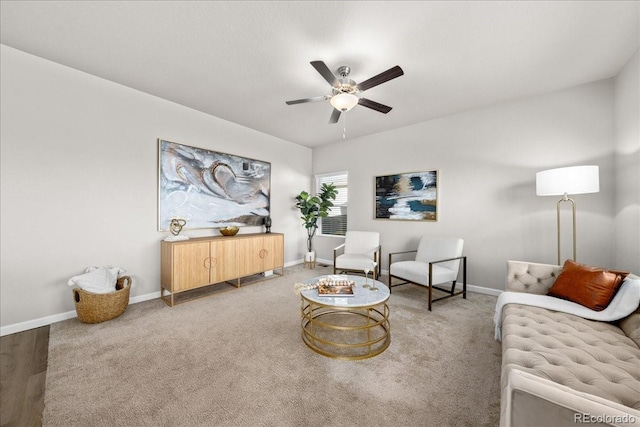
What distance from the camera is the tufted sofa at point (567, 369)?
0.75 meters

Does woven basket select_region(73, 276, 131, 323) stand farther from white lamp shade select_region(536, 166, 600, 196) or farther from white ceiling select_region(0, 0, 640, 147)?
white lamp shade select_region(536, 166, 600, 196)

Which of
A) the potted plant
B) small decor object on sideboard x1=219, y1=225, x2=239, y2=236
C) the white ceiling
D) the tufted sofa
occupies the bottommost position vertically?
the tufted sofa

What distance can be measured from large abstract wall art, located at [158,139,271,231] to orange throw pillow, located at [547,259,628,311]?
14.1 feet

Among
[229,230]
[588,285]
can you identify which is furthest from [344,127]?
[588,285]

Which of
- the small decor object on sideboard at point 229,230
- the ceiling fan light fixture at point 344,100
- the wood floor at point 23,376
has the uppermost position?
the ceiling fan light fixture at point 344,100

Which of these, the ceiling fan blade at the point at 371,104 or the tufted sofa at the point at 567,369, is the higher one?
the ceiling fan blade at the point at 371,104

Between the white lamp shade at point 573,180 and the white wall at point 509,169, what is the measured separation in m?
0.81

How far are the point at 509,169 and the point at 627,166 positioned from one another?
1068 millimetres

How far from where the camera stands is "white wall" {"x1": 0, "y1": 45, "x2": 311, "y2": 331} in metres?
2.49

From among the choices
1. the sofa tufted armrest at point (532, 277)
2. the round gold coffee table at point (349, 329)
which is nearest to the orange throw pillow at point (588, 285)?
the sofa tufted armrest at point (532, 277)

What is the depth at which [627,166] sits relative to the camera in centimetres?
261

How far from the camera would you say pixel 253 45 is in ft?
7.75

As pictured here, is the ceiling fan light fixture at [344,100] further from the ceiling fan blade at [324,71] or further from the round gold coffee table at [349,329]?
the round gold coffee table at [349,329]

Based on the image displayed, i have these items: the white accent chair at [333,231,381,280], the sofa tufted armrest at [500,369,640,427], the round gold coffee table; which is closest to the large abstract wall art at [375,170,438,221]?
the white accent chair at [333,231,381,280]
